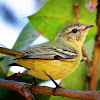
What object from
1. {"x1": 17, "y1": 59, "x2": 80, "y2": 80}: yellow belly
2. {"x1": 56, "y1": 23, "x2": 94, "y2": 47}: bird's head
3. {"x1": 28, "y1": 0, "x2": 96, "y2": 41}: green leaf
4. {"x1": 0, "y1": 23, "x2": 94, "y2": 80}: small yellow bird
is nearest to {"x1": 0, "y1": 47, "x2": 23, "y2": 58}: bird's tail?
{"x1": 0, "y1": 23, "x2": 94, "y2": 80}: small yellow bird

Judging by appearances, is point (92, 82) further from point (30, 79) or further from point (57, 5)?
point (57, 5)

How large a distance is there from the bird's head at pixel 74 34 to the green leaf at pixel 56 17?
2.8 inches

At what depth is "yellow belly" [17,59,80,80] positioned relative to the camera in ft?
6.64

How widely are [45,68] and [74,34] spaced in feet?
2.93

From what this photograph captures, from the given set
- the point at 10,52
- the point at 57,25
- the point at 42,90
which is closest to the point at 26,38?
the point at 57,25

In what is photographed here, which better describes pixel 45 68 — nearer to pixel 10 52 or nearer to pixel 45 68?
pixel 45 68

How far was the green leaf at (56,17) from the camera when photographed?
246 centimetres

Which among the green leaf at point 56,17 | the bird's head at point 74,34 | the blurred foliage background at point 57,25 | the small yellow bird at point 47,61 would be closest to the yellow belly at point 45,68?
the small yellow bird at point 47,61

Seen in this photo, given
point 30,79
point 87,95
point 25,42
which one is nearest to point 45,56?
point 30,79

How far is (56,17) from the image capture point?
256 centimetres

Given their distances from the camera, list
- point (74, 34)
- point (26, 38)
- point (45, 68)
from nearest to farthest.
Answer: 1. point (45, 68)
2. point (26, 38)
3. point (74, 34)

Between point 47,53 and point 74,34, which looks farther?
point 74,34

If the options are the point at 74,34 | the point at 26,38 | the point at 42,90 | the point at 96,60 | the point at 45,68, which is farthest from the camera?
the point at 74,34

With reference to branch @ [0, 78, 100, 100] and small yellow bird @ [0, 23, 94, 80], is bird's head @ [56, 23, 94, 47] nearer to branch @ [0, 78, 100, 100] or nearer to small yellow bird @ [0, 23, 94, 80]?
small yellow bird @ [0, 23, 94, 80]
